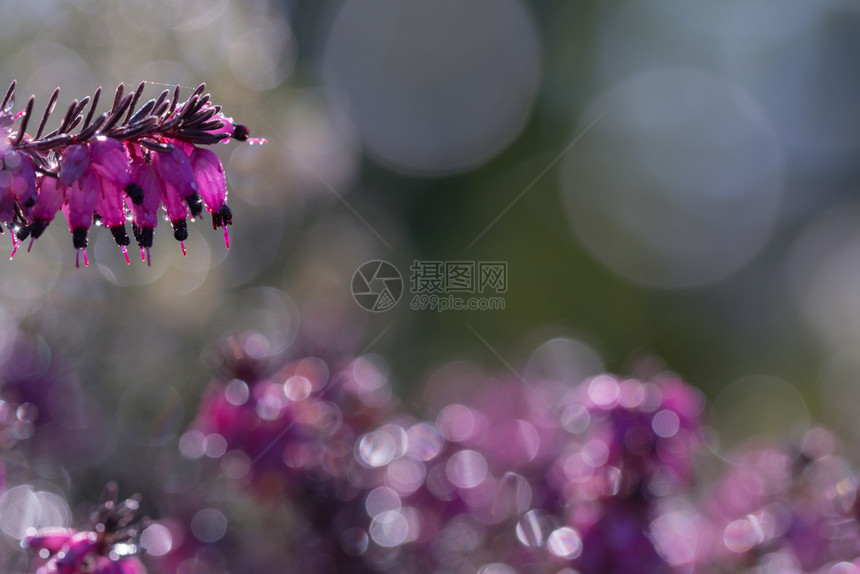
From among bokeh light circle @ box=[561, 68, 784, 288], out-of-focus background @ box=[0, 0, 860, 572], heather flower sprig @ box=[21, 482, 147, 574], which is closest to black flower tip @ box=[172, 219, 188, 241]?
heather flower sprig @ box=[21, 482, 147, 574]

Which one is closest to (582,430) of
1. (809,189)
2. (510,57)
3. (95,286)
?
(95,286)

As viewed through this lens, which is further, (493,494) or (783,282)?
(783,282)

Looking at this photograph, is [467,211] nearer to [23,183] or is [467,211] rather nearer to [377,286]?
[377,286]

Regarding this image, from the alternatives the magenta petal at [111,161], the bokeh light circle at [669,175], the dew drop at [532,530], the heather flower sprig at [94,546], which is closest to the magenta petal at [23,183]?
the magenta petal at [111,161]

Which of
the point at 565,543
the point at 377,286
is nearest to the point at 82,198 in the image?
the point at 565,543

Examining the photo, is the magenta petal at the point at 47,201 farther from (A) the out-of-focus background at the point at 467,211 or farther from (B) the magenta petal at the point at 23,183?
(A) the out-of-focus background at the point at 467,211

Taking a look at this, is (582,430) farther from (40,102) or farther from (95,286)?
(40,102)
